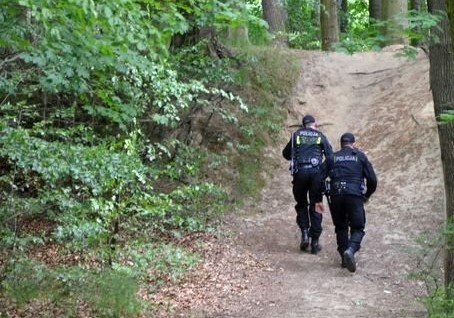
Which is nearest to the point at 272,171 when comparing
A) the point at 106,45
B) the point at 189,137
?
the point at 189,137

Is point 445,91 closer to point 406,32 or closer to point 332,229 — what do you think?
point 406,32

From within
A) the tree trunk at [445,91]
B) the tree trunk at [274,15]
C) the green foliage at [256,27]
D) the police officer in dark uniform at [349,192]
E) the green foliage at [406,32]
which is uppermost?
the tree trunk at [274,15]

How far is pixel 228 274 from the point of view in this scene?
27.5 feet

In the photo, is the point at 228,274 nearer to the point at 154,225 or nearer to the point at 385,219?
the point at 154,225

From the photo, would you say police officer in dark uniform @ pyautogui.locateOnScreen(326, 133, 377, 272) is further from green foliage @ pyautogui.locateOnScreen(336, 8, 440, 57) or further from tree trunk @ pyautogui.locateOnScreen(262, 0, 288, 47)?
tree trunk @ pyautogui.locateOnScreen(262, 0, 288, 47)

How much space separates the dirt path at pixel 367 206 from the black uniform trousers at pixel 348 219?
1.23ft

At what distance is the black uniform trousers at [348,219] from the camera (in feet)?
27.5

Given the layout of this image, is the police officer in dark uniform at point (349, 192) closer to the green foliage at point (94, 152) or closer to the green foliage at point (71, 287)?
the green foliage at point (94, 152)

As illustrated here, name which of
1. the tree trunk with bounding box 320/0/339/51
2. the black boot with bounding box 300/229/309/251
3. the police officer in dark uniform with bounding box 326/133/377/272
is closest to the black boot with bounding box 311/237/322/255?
the black boot with bounding box 300/229/309/251

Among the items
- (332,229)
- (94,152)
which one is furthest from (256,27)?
(332,229)

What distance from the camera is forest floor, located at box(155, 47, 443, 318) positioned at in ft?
24.2

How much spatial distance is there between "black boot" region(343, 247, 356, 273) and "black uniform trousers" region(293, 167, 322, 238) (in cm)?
91

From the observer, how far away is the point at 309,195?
9.19 meters

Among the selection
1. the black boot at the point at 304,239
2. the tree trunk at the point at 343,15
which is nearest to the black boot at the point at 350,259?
the black boot at the point at 304,239
